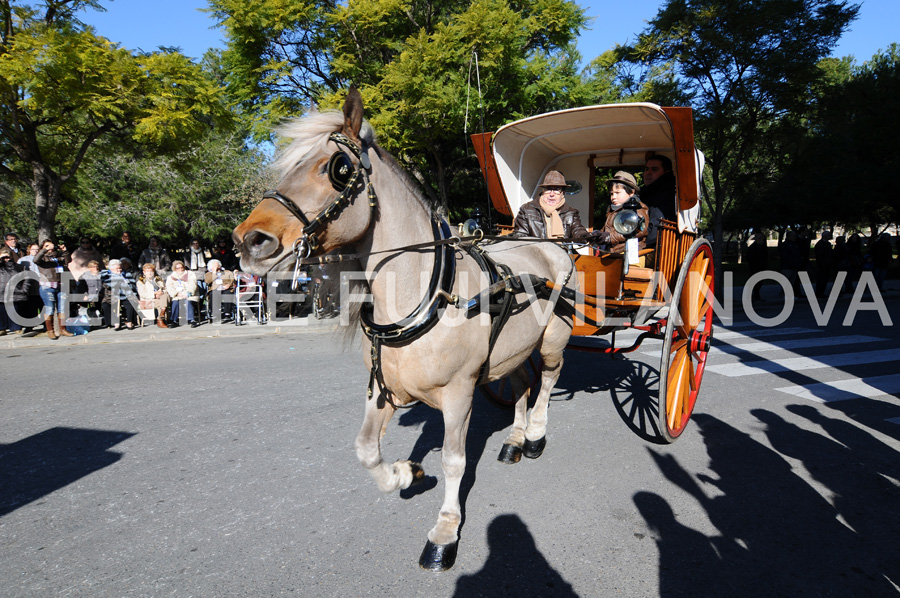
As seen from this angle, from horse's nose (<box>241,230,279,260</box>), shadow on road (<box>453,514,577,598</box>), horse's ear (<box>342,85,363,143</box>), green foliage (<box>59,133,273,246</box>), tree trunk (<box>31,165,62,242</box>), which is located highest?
green foliage (<box>59,133,273,246</box>)

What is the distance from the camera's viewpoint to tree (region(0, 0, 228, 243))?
396 inches

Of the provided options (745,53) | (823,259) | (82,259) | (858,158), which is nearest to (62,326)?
(82,259)

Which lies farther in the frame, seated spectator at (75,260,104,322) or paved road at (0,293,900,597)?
seated spectator at (75,260,104,322)

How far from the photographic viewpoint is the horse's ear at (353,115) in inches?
88.0

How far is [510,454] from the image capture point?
3717mm

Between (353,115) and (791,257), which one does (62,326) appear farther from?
(791,257)

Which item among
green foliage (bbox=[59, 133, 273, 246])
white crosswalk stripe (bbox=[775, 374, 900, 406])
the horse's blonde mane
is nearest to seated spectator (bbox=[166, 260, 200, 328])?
the horse's blonde mane

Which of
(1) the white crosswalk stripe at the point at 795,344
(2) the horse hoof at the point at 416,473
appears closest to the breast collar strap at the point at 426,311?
(2) the horse hoof at the point at 416,473

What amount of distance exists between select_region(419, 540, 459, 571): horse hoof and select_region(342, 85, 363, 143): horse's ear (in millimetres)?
1999

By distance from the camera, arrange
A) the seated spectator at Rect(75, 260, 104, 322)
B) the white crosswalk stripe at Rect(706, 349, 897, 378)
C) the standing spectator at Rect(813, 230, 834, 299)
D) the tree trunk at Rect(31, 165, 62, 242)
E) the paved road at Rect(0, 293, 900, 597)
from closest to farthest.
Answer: the paved road at Rect(0, 293, 900, 597), the white crosswalk stripe at Rect(706, 349, 897, 378), the seated spectator at Rect(75, 260, 104, 322), the tree trunk at Rect(31, 165, 62, 242), the standing spectator at Rect(813, 230, 834, 299)

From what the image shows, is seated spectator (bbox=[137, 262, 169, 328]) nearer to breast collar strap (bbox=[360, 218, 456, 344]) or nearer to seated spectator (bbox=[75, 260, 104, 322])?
seated spectator (bbox=[75, 260, 104, 322])

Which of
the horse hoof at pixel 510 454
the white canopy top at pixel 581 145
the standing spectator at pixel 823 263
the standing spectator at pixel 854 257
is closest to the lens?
the horse hoof at pixel 510 454

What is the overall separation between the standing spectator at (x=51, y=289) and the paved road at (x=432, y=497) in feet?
14.4

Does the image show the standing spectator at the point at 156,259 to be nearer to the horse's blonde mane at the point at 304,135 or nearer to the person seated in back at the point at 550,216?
the person seated in back at the point at 550,216
